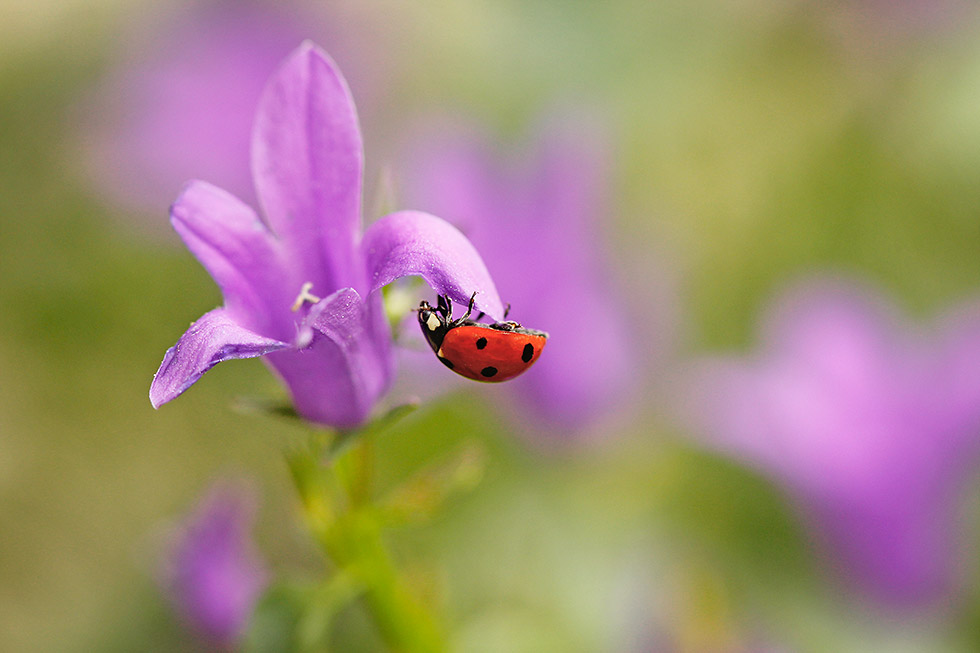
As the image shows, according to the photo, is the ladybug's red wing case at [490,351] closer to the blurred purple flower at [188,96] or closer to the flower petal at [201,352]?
the flower petal at [201,352]

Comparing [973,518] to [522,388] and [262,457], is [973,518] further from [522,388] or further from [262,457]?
[262,457]

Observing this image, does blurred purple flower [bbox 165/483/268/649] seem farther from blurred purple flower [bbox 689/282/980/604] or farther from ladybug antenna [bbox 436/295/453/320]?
blurred purple flower [bbox 689/282/980/604]

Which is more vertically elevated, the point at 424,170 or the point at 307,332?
the point at 424,170

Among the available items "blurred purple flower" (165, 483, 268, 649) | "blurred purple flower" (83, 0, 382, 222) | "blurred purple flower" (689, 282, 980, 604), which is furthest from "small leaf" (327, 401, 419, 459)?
"blurred purple flower" (83, 0, 382, 222)

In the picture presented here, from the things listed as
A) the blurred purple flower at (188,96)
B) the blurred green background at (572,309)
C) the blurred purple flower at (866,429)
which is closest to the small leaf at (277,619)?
the blurred green background at (572,309)

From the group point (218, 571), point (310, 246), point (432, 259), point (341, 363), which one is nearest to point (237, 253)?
point (310, 246)

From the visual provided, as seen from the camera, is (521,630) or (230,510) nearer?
(230,510)

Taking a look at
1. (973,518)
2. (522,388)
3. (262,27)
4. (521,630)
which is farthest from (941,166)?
(262,27)
